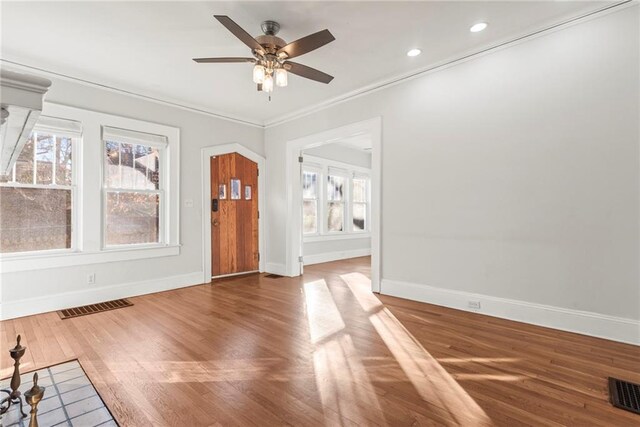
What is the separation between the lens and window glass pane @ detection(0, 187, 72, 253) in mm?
3518

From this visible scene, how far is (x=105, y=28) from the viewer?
2994 millimetres

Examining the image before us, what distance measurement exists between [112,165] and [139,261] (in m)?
1.37

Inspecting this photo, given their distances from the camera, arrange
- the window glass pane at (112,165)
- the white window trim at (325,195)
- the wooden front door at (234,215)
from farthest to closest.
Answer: the white window trim at (325,195) < the wooden front door at (234,215) < the window glass pane at (112,165)

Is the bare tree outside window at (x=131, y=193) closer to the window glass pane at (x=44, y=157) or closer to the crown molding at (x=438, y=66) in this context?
the window glass pane at (x=44, y=157)

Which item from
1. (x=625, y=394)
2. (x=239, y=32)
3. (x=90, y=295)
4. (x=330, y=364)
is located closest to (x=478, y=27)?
(x=239, y=32)

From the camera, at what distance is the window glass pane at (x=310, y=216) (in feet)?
23.6

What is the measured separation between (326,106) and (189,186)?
2.52 m

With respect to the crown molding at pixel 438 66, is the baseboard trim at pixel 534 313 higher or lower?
lower

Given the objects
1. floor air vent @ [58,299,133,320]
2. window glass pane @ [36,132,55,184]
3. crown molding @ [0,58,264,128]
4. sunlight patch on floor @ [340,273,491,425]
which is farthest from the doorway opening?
window glass pane @ [36,132,55,184]

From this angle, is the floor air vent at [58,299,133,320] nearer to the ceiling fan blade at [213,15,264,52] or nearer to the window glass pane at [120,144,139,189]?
the window glass pane at [120,144,139,189]

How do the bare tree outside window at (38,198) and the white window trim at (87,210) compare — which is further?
the white window trim at (87,210)

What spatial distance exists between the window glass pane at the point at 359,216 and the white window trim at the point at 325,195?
0.41 ft

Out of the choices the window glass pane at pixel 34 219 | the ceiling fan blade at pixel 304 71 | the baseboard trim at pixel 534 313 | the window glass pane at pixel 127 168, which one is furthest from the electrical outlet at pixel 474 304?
the window glass pane at pixel 34 219

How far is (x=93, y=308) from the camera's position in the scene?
3795mm
